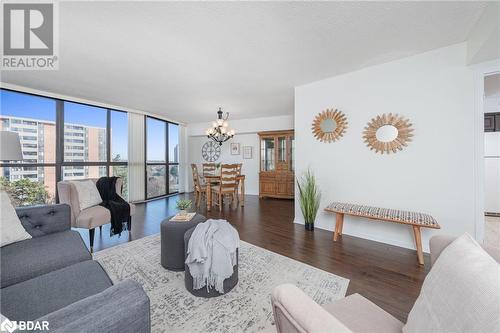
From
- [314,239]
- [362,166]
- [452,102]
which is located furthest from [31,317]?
[452,102]

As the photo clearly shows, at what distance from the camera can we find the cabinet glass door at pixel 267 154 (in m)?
5.84

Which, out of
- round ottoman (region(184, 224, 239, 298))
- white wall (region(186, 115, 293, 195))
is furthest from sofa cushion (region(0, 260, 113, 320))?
white wall (region(186, 115, 293, 195))

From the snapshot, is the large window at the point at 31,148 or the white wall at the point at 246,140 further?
the white wall at the point at 246,140

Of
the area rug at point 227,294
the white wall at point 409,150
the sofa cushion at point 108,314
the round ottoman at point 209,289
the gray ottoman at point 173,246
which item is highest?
the white wall at point 409,150

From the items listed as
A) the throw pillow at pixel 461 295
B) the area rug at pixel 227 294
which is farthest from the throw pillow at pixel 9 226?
the throw pillow at pixel 461 295

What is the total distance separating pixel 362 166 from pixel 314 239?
1.29 m

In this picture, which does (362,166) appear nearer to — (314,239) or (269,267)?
(314,239)

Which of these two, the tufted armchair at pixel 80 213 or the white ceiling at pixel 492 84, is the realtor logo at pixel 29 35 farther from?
the white ceiling at pixel 492 84

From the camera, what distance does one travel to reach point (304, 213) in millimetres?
3186

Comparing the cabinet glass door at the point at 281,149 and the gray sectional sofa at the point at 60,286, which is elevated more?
the cabinet glass door at the point at 281,149

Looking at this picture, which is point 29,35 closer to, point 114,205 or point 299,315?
point 114,205

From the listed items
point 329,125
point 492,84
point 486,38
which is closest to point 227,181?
point 329,125

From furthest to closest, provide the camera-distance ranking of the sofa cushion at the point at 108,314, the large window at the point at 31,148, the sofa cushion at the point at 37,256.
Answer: the large window at the point at 31,148 < the sofa cushion at the point at 37,256 < the sofa cushion at the point at 108,314

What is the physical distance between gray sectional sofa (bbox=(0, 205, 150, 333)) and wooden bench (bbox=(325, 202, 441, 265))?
2.50 meters
